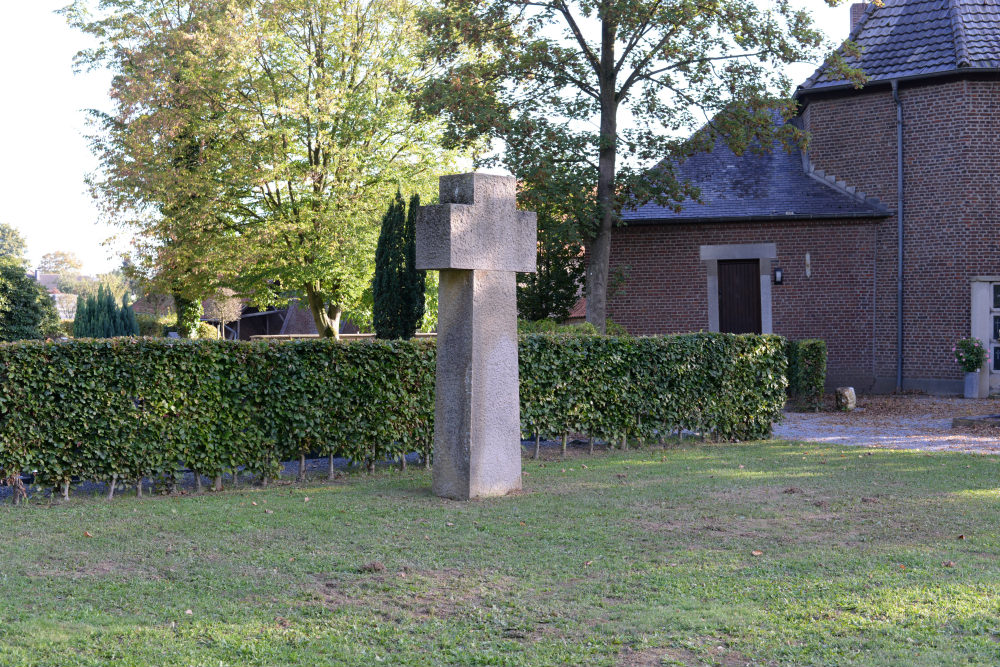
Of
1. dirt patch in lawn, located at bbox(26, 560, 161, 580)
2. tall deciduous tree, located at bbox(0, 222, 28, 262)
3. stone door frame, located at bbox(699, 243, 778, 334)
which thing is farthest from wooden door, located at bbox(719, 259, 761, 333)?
tall deciduous tree, located at bbox(0, 222, 28, 262)

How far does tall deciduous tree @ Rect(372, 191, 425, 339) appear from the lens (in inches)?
638

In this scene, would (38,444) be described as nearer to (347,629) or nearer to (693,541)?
(347,629)

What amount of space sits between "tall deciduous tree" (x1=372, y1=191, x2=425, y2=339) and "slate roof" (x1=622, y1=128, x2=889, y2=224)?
266 inches

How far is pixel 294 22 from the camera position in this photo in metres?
24.7

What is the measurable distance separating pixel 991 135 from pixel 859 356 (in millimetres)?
5879

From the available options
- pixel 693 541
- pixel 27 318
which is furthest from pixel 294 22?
pixel 693 541

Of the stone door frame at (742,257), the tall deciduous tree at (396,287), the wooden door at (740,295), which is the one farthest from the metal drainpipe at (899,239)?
the tall deciduous tree at (396,287)

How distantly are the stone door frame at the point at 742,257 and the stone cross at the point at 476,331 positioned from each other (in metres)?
14.1

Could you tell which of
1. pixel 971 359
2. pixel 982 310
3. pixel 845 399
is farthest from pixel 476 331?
pixel 982 310

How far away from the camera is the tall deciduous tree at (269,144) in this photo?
75.7 ft

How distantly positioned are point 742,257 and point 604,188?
4.23 m

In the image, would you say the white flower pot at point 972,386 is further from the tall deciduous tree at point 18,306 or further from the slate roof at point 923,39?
the tall deciduous tree at point 18,306

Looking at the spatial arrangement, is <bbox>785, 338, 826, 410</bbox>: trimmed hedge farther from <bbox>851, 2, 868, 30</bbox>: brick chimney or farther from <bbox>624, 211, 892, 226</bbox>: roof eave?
<bbox>851, 2, 868, 30</bbox>: brick chimney

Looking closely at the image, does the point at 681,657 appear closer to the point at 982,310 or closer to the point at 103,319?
the point at 982,310
